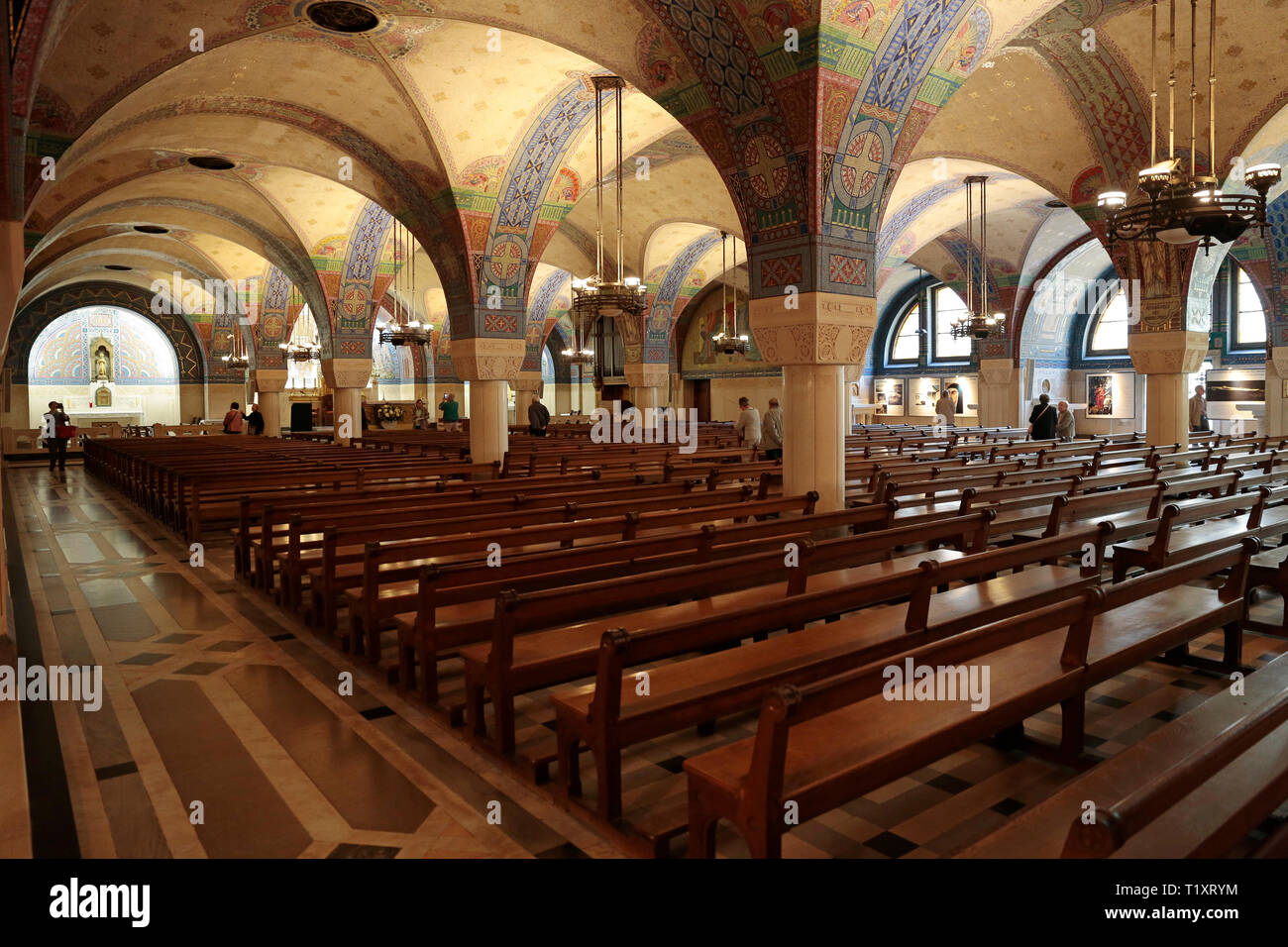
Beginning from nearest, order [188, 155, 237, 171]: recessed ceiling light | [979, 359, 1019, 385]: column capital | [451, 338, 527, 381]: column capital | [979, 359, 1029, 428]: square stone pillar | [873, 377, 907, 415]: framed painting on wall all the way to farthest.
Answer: [451, 338, 527, 381]: column capital < [188, 155, 237, 171]: recessed ceiling light < [979, 359, 1019, 385]: column capital < [979, 359, 1029, 428]: square stone pillar < [873, 377, 907, 415]: framed painting on wall

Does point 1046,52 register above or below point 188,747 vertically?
above

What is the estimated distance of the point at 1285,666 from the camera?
313 centimetres

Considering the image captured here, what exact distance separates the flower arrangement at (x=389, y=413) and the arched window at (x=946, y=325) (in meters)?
19.6

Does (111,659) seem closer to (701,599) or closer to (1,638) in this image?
(1,638)

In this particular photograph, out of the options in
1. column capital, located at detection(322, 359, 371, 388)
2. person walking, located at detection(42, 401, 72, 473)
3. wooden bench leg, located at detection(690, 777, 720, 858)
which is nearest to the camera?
wooden bench leg, located at detection(690, 777, 720, 858)

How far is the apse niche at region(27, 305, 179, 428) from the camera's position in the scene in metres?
30.0

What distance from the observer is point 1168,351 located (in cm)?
1258

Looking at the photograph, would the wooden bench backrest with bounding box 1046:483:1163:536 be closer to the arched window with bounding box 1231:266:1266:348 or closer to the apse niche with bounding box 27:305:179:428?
the arched window with bounding box 1231:266:1266:348

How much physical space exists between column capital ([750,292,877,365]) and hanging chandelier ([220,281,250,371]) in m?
22.1

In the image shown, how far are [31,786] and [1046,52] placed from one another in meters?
12.9

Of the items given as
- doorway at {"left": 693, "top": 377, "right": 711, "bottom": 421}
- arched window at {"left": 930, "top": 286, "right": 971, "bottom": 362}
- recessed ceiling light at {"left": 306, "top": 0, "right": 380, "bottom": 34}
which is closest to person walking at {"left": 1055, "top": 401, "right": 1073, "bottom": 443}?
arched window at {"left": 930, "top": 286, "right": 971, "bottom": 362}

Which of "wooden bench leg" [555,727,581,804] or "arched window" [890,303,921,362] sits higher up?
"arched window" [890,303,921,362]

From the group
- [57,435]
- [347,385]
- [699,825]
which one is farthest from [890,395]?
[699,825]
